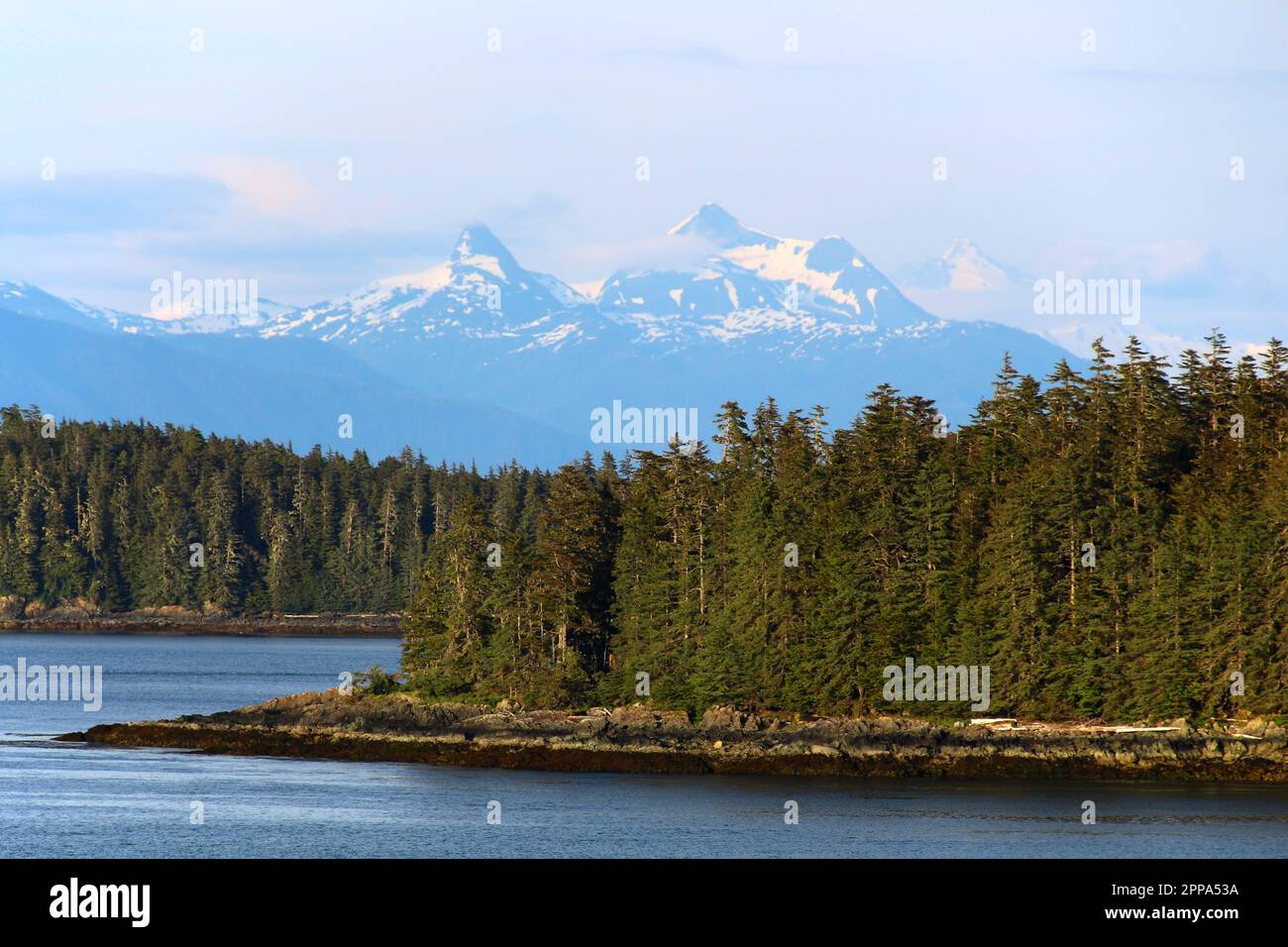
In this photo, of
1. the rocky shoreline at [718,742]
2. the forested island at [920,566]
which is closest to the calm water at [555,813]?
the rocky shoreline at [718,742]

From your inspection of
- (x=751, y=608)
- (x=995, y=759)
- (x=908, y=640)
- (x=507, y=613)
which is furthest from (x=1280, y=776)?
(x=507, y=613)

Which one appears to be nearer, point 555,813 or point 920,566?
point 555,813

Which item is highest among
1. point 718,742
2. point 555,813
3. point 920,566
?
point 920,566

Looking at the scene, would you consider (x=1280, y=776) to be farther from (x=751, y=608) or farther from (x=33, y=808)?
(x=33, y=808)

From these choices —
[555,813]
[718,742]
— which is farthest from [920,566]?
[555,813]

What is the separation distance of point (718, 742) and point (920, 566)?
14514 mm

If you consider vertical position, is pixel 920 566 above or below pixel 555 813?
above

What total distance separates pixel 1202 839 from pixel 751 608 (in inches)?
1265

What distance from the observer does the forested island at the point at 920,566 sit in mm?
77312

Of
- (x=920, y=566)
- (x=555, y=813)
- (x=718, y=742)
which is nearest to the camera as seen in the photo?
(x=555, y=813)

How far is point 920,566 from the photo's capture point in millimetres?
85375

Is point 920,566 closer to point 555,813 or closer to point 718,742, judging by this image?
point 718,742

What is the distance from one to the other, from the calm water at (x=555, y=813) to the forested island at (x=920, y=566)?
9893mm

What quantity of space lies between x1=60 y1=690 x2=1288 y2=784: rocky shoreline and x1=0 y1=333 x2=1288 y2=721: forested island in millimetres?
1978
